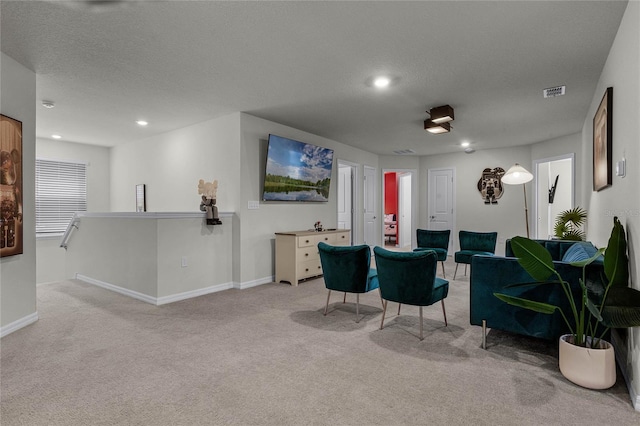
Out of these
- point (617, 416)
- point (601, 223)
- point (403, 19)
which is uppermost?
point (403, 19)

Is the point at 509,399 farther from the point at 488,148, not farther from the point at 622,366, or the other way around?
the point at 488,148

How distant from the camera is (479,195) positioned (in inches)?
320

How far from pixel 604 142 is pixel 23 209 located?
547 cm

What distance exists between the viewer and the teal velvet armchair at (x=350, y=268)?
344 cm

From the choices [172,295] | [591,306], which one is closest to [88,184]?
[172,295]

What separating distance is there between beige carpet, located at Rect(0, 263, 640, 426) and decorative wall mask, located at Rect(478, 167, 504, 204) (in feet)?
16.3

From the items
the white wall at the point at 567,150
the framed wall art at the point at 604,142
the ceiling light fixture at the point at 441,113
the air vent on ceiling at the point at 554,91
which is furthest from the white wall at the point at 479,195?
the framed wall art at the point at 604,142

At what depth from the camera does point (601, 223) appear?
350 cm

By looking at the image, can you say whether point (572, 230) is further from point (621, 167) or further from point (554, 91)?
point (621, 167)

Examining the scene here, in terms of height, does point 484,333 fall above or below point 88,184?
below

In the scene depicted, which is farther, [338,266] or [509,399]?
[338,266]

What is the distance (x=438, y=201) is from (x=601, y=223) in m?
5.22

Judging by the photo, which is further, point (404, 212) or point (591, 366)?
point (404, 212)

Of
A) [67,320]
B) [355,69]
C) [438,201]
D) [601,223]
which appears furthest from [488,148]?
[67,320]
